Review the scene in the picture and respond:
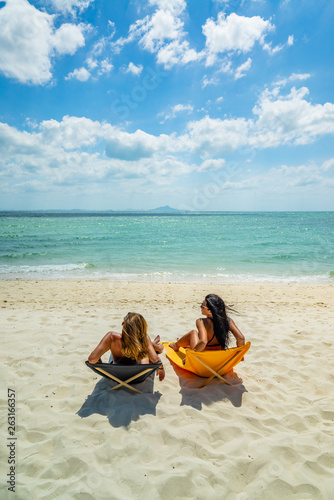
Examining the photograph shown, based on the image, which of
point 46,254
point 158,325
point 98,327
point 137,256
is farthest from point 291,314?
point 46,254

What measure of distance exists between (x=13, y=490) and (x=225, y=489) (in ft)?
5.97

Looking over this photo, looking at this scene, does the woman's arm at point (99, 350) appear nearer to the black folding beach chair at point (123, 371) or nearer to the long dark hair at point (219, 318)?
the black folding beach chair at point (123, 371)

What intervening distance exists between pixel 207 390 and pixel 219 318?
38.8 inches

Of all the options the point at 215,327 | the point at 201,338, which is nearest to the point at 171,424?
the point at 201,338

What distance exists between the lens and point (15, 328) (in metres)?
5.52

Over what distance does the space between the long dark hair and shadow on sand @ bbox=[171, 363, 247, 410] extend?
55 centimetres

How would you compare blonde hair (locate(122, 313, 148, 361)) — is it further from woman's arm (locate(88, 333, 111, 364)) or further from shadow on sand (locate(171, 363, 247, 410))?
shadow on sand (locate(171, 363, 247, 410))

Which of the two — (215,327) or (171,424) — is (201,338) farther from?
(171,424)

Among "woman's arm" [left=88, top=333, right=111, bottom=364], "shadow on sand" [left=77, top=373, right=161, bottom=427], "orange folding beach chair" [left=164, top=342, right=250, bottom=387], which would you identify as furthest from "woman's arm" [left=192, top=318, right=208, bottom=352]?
"woman's arm" [left=88, top=333, right=111, bottom=364]

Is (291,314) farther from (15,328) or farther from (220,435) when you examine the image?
(15,328)

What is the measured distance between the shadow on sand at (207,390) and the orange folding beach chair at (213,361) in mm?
80

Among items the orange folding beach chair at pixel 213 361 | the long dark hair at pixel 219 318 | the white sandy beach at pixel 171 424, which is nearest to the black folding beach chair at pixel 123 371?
the white sandy beach at pixel 171 424

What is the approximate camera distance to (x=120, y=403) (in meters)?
3.42

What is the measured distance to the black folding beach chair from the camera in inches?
131
